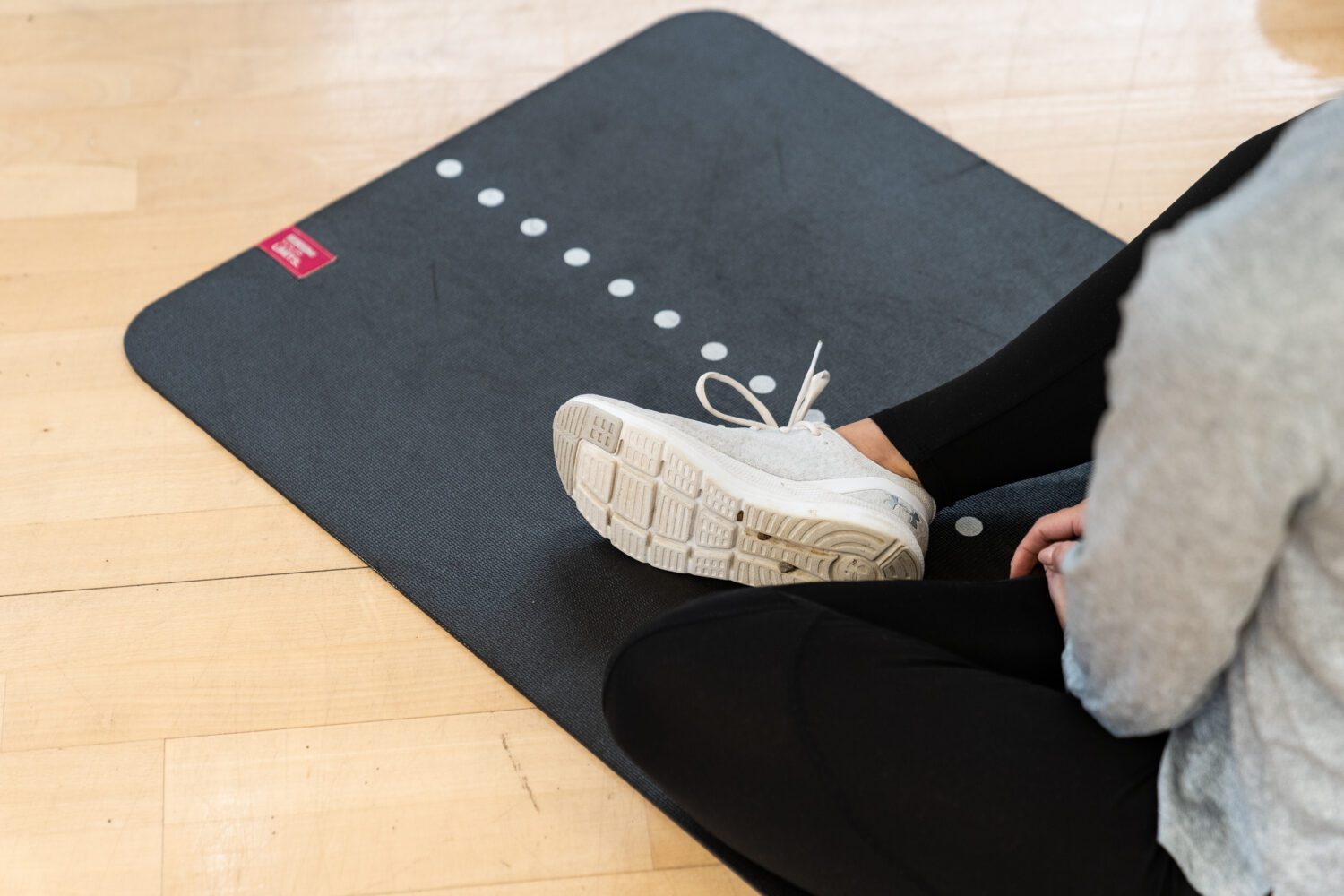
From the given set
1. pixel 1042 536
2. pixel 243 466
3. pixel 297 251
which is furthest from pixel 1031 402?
pixel 297 251

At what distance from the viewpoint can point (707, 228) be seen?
149cm

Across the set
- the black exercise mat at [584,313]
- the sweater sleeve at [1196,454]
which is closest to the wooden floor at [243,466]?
the black exercise mat at [584,313]

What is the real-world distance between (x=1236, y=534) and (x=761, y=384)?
75cm

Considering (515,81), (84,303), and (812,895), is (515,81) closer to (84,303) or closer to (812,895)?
(84,303)

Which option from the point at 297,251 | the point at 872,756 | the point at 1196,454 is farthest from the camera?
the point at 297,251

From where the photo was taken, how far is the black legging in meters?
0.77

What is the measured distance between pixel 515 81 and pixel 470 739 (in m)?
0.97

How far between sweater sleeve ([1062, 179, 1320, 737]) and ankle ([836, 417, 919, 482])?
1.31ft

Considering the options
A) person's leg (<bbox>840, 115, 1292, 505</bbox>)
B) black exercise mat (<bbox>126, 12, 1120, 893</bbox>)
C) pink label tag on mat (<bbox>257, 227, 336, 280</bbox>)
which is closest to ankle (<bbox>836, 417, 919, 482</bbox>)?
person's leg (<bbox>840, 115, 1292, 505</bbox>)

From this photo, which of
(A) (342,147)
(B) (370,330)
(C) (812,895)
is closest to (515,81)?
(A) (342,147)

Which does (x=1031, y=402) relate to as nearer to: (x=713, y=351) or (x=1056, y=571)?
(x=1056, y=571)

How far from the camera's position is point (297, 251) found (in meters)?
1.46

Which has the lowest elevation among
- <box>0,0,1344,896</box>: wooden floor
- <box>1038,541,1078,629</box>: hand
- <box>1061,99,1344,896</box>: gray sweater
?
<box>0,0,1344,896</box>: wooden floor

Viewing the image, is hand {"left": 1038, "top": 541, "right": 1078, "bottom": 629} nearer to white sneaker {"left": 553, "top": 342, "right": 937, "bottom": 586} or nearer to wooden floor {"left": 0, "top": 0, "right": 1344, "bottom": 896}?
white sneaker {"left": 553, "top": 342, "right": 937, "bottom": 586}
